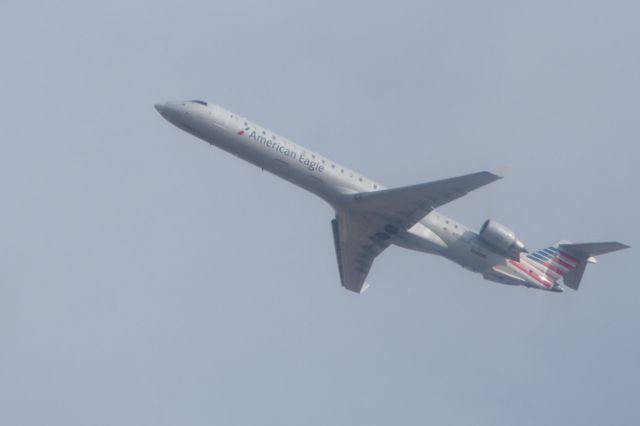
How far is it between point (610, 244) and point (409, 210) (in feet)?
35.1

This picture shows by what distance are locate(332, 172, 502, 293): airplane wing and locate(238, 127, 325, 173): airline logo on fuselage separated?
274 centimetres

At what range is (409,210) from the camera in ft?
183

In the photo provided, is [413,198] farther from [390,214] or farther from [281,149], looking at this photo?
[281,149]

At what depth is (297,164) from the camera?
5519 cm

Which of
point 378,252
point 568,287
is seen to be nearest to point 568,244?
point 568,287

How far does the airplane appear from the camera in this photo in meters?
54.9

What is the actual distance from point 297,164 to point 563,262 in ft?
52.6

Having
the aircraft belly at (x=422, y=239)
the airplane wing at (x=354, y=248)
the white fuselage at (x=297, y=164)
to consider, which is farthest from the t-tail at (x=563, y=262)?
the airplane wing at (x=354, y=248)

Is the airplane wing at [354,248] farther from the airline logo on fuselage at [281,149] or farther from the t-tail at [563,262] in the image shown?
the t-tail at [563,262]

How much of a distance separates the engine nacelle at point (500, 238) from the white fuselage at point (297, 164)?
1.49ft

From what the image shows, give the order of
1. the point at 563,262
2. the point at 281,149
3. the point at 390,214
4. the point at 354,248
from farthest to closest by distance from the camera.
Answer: the point at 354,248 < the point at 563,262 < the point at 390,214 < the point at 281,149

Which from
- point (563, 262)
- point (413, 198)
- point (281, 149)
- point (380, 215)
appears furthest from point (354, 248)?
point (563, 262)

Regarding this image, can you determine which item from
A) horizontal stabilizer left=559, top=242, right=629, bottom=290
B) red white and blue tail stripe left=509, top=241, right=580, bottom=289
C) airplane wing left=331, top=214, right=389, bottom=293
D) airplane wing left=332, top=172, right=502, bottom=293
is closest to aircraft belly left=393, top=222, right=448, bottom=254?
airplane wing left=332, top=172, right=502, bottom=293

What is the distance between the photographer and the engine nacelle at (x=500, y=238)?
186 feet
